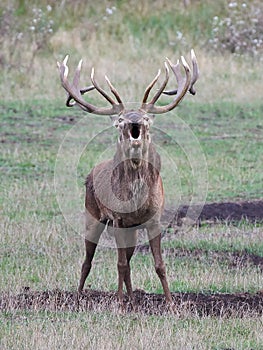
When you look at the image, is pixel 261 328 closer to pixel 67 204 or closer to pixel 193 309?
pixel 193 309

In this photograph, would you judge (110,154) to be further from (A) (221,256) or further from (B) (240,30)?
(B) (240,30)

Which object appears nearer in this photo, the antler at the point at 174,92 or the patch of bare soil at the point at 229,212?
the antler at the point at 174,92

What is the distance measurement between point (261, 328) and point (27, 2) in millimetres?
18344

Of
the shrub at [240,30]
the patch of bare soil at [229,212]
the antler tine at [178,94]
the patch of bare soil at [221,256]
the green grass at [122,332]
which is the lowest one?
the patch of bare soil at [221,256]

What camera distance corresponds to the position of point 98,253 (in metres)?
12.1

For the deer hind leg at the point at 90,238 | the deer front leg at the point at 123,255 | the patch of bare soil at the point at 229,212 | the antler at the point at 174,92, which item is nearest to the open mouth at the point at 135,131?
the antler at the point at 174,92

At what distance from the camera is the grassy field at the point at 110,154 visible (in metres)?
8.55

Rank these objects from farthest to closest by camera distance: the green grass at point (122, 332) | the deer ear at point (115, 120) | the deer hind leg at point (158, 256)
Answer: the deer hind leg at point (158, 256) → the deer ear at point (115, 120) → the green grass at point (122, 332)

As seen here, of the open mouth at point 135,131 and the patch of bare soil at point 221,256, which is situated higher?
the open mouth at point 135,131

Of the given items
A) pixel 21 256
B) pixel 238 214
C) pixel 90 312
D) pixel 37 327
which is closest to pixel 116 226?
pixel 90 312

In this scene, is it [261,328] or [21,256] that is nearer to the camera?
[261,328]

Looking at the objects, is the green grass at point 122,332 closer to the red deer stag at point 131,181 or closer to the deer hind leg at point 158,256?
the deer hind leg at point 158,256

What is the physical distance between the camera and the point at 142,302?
962cm

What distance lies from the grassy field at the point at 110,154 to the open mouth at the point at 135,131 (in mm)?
1546
